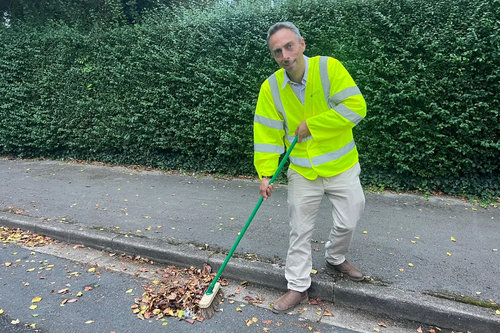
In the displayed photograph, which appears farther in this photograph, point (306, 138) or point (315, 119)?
point (306, 138)

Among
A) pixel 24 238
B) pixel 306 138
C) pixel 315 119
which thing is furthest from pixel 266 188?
pixel 24 238

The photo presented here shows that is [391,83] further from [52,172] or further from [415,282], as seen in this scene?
[52,172]

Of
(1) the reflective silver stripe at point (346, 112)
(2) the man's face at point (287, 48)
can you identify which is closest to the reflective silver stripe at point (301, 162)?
(1) the reflective silver stripe at point (346, 112)

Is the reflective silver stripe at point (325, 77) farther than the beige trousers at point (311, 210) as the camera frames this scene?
No

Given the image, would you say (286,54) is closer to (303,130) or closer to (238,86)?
(303,130)

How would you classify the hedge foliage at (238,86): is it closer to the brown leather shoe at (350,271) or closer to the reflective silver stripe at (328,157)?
the brown leather shoe at (350,271)

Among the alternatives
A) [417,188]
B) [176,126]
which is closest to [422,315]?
[417,188]

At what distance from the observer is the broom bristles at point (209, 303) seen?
112 inches

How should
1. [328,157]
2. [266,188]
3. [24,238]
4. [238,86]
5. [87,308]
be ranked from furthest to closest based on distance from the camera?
[238,86] < [24,238] < [87,308] < [266,188] < [328,157]

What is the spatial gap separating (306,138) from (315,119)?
8.2 inches

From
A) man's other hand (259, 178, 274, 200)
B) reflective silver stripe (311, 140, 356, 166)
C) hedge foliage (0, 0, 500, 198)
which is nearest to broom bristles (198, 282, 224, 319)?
man's other hand (259, 178, 274, 200)

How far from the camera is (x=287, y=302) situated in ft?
9.57

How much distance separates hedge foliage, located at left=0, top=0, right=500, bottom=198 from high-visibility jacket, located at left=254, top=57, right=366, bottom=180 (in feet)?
9.16

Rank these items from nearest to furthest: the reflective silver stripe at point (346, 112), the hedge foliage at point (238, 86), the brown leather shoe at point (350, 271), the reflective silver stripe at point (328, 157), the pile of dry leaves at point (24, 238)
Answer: the reflective silver stripe at point (346, 112) < the reflective silver stripe at point (328, 157) < the brown leather shoe at point (350, 271) < the pile of dry leaves at point (24, 238) < the hedge foliage at point (238, 86)
